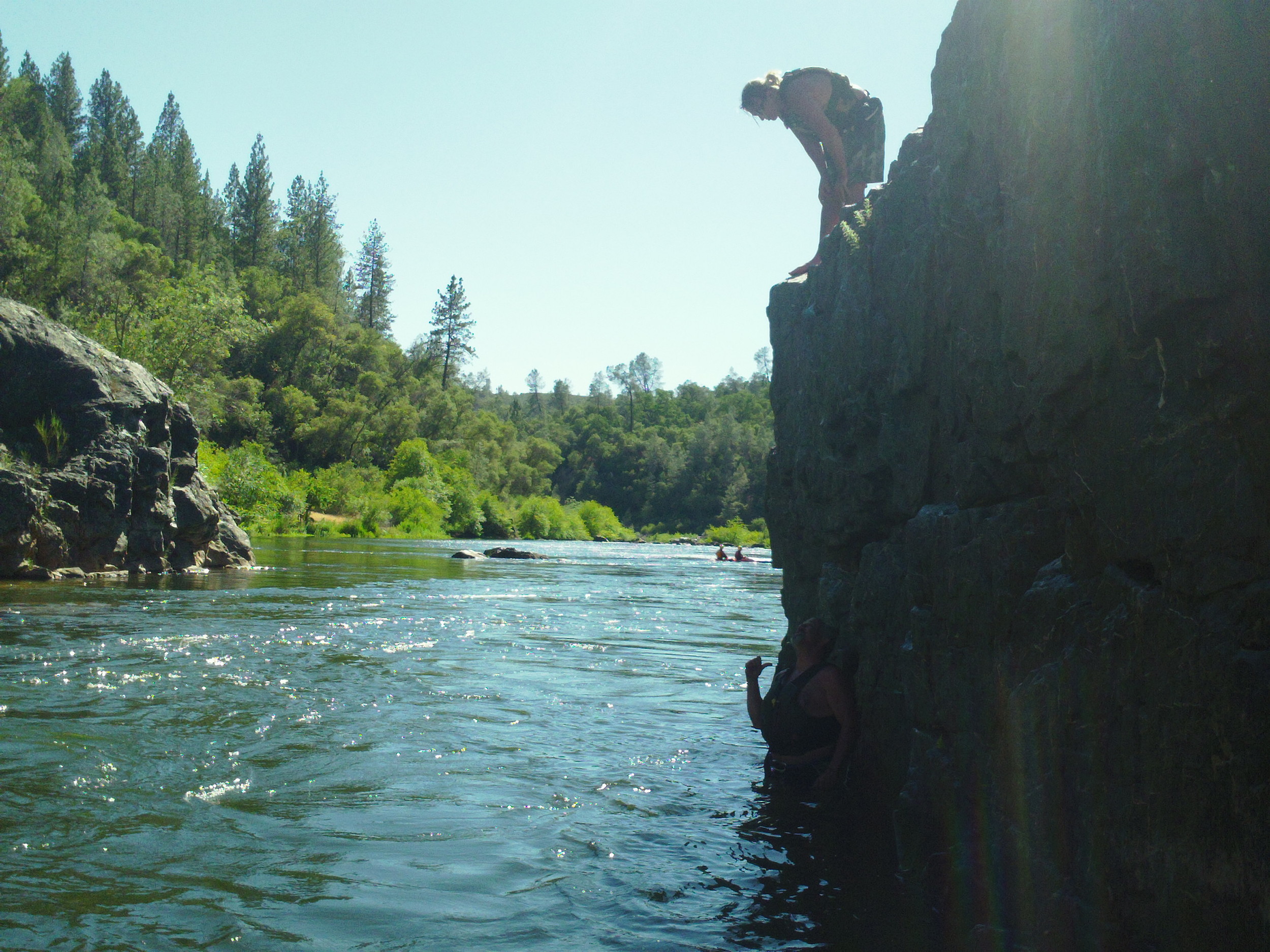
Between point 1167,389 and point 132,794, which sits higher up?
point 1167,389

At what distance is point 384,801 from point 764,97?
613cm

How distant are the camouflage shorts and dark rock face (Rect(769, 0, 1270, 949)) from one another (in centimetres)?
310

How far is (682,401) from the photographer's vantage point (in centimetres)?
15312

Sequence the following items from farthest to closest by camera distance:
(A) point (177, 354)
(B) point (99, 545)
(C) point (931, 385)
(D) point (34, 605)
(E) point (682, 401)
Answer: (E) point (682, 401) < (A) point (177, 354) < (B) point (99, 545) < (D) point (34, 605) < (C) point (931, 385)

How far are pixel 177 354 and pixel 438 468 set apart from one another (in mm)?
25915

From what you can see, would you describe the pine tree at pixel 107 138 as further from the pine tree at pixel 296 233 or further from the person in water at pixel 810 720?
the person in water at pixel 810 720

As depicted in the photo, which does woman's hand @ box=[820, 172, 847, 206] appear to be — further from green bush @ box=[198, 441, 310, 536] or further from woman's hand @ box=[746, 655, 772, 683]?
green bush @ box=[198, 441, 310, 536]

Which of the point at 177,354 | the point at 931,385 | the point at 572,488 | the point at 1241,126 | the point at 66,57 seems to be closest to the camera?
the point at 1241,126

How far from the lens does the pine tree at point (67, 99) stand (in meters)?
88.6

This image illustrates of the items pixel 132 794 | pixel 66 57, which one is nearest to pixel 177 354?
pixel 132 794

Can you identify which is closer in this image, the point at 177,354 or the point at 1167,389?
the point at 1167,389

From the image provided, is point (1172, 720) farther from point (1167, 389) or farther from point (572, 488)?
point (572, 488)

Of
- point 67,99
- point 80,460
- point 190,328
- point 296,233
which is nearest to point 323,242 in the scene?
point 296,233

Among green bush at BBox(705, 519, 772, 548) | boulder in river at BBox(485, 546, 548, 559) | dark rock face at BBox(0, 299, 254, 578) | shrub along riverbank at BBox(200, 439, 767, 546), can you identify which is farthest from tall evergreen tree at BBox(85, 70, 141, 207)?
dark rock face at BBox(0, 299, 254, 578)
